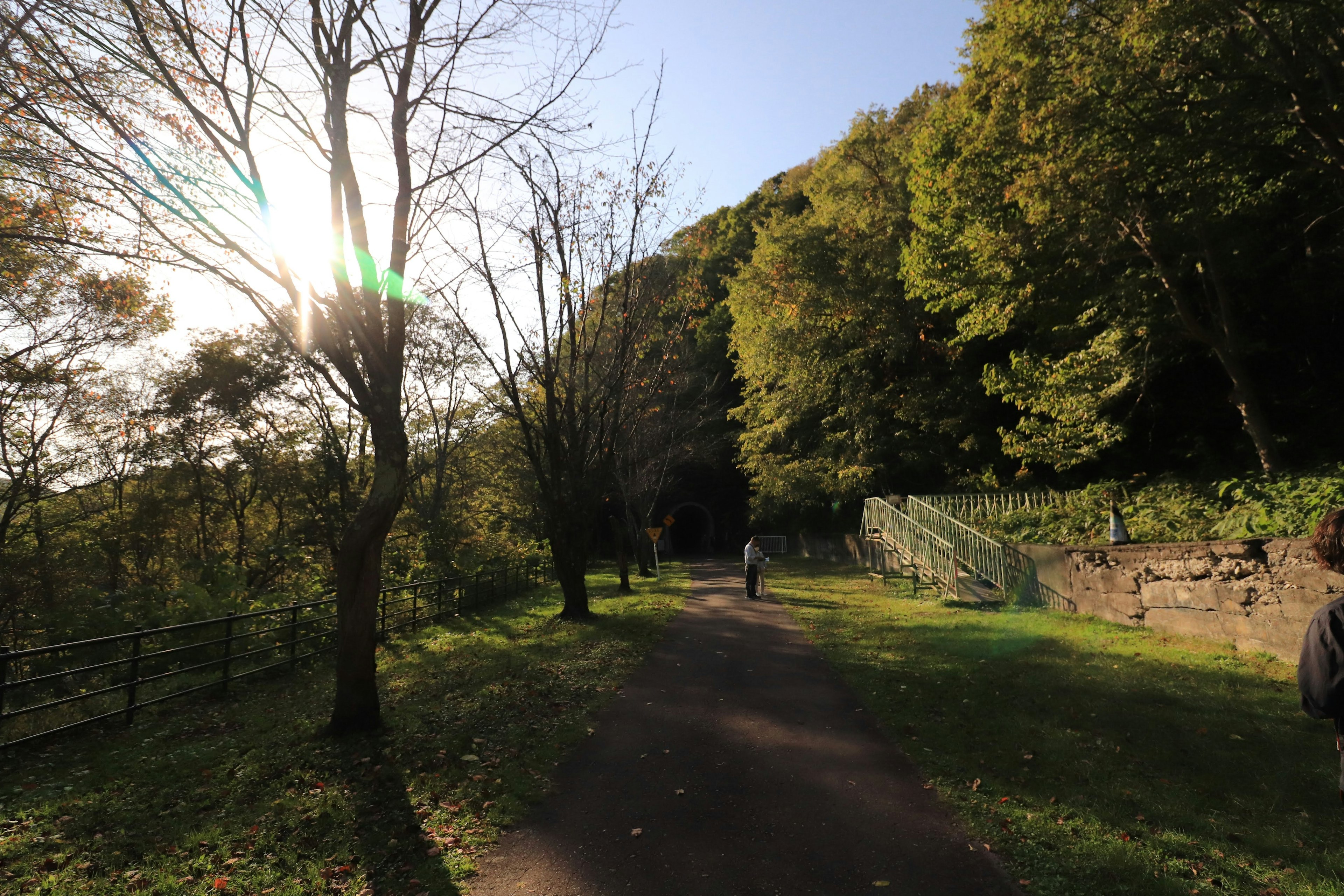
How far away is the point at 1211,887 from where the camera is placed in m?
3.46

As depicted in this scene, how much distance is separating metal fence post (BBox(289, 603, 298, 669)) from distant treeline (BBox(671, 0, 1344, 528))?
10.6 metres

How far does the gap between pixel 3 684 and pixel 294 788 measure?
325cm

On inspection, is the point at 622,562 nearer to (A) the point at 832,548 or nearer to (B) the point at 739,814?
(A) the point at 832,548

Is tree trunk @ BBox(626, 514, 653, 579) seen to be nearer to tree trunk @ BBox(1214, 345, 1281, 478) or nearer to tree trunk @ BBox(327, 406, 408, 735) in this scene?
tree trunk @ BBox(1214, 345, 1281, 478)

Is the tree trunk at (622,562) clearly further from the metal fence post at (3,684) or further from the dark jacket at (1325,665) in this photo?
the dark jacket at (1325,665)

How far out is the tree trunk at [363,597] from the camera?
6.84 meters

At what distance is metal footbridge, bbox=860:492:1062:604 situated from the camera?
13391 millimetres

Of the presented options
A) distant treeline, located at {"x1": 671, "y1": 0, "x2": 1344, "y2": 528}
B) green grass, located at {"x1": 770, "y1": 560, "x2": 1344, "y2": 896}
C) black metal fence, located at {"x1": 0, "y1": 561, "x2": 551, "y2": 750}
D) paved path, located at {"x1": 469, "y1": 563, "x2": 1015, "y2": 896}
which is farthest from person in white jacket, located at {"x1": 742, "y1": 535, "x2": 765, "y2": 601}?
paved path, located at {"x1": 469, "y1": 563, "x2": 1015, "y2": 896}

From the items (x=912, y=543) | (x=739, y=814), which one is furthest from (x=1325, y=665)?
(x=912, y=543)

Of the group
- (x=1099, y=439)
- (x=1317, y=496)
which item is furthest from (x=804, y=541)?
(x=1317, y=496)

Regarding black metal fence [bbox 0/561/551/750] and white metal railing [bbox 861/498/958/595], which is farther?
white metal railing [bbox 861/498/958/595]

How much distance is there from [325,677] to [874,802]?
8.76 m

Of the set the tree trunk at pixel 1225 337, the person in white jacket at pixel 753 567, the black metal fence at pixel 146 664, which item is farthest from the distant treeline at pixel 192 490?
the tree trunk at pixel 1225 337

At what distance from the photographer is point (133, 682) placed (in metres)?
7.50
